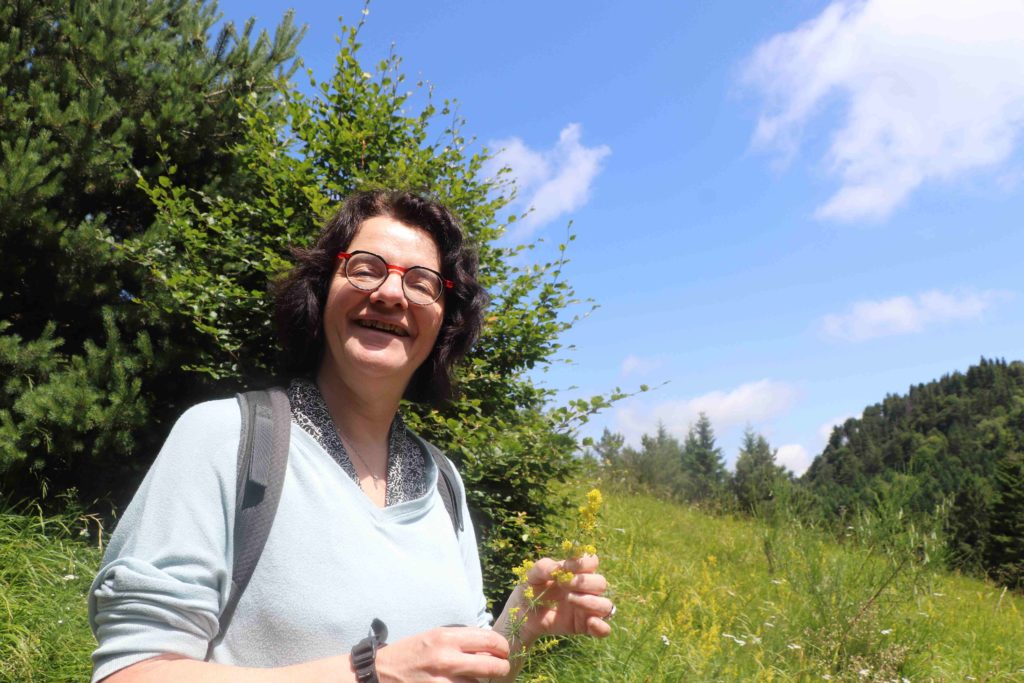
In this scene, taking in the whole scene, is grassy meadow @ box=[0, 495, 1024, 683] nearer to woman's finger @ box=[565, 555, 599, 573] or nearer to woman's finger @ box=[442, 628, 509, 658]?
woman's finger @ box=[565, 555, 599, 573]

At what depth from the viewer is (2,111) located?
435 cm

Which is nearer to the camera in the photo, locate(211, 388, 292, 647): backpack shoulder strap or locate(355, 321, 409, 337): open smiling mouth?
locate(211, 388, 292, 647): backpack shoulder strap

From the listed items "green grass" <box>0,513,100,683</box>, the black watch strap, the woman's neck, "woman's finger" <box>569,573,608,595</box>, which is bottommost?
"green grass" <box>0,513,100,683</box>

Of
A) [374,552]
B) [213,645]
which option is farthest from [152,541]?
[374,552]

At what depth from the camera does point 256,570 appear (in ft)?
4.06

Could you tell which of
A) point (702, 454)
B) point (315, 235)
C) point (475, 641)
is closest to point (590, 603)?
point (475, 641)

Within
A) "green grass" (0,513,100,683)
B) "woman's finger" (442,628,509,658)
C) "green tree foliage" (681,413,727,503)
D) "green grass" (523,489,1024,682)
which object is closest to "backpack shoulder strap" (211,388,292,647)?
"woman's finger" (442,628,509,658)

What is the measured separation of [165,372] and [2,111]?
5.98ft

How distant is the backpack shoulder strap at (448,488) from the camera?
173cm

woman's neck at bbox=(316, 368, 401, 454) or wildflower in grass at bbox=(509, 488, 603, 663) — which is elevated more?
woman's neck at bbox=(316, 368, 401, 454)

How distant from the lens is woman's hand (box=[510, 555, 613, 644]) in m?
1.38

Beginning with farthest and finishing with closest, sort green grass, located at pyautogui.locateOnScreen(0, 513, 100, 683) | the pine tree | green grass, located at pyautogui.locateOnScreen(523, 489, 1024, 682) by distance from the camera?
the pine tree → green grass, located at pyautogui.locateOnScreen(523, 489, 1024, 682) → green grass, located at pyautogui.locateOnScreen(0, 513, 100, 683)

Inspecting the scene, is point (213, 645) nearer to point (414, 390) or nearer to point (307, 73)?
point (414, 390)

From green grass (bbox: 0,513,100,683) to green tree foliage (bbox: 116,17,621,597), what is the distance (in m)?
1.25
